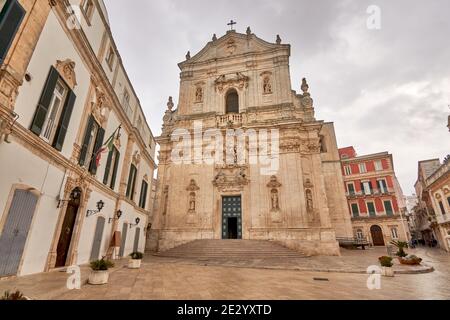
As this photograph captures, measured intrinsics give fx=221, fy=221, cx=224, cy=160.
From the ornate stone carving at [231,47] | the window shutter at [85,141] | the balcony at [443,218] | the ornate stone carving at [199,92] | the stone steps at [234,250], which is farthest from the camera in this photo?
the ornate stone carving at [231,47]

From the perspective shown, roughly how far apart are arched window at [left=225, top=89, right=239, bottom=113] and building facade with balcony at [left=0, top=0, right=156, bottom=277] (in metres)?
13.0

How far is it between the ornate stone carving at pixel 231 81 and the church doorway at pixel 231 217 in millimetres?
12183

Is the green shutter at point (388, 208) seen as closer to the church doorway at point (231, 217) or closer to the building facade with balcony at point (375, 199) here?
the building facade with balcony at point (375, 199)

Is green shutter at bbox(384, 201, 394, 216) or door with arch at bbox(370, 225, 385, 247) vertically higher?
green shutter at bbox(384, 201, 394, 216)

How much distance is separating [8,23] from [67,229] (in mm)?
7040

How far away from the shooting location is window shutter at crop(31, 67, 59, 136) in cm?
664

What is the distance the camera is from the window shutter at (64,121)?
7839 millimetres

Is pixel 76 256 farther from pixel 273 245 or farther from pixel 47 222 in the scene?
pixel 273 245

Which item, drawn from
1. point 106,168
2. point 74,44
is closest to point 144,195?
point 106,168

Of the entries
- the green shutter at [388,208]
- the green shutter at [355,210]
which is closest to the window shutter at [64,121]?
the green shutter at [355,210]

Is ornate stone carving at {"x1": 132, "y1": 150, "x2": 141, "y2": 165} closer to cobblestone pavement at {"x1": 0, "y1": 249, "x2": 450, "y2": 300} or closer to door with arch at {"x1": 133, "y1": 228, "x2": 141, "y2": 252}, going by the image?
door with arch at {"x1": 133, "y1": 228, "x2": 141, "y2": 252}

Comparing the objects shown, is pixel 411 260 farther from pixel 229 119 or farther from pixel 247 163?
pixel 229 119

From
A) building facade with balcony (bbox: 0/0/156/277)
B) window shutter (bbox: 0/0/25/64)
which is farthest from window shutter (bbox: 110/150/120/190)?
window shutter (bbox: 0/0/25/64)

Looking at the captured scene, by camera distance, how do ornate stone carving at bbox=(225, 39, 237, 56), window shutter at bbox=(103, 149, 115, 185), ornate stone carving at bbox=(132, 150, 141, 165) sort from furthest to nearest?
ornate stone carving at bbox=(225, 39, 237, 56)
ornate stone carving at bbox=(132, 150, 141, 165)
window shutter at bbox=(103, 149, 115, 185)
